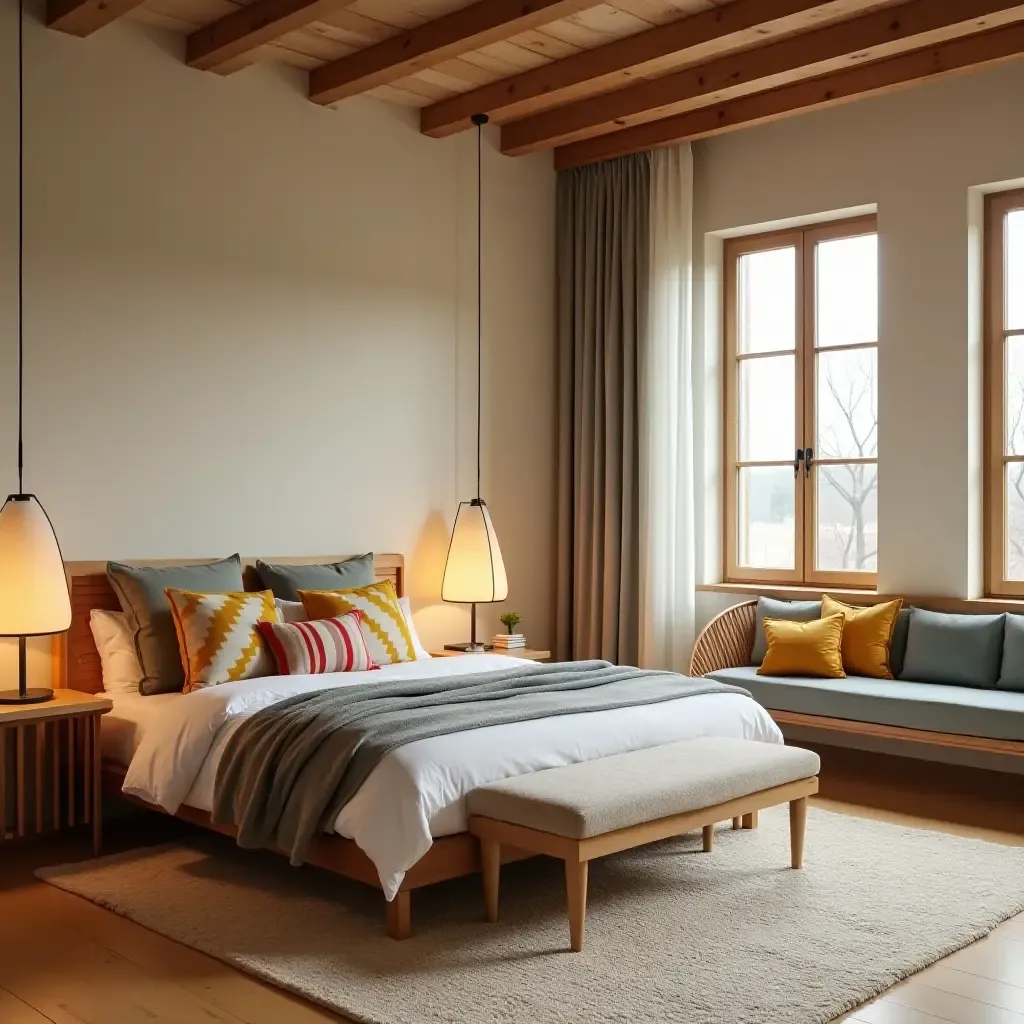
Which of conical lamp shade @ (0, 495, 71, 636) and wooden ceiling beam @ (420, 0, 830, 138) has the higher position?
wooden ceiling beam @ (420, 0, 830, 138)

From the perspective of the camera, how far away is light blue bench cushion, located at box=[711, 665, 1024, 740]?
4441 mm

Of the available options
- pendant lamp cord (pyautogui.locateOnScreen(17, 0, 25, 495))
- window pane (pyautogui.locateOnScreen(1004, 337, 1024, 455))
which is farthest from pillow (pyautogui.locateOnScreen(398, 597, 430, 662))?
window pane (pyautogui.locateOnScreen(1004, 337, 1024, 455))

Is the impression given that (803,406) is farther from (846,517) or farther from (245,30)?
(245,30)

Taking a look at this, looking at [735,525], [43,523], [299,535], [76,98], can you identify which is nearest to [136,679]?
[43,523]

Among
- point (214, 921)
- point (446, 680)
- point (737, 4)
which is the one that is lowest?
point (214, 921)

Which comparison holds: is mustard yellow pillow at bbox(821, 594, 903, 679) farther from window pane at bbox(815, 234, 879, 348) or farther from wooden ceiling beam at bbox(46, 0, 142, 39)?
wooden ceiling beam at bbox(46, 0, 142, 39)

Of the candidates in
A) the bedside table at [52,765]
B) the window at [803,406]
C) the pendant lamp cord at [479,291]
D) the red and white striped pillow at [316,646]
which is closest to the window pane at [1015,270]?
the window at [803,406]

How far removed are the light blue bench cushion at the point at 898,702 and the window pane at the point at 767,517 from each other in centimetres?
90

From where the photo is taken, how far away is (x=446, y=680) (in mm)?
4145

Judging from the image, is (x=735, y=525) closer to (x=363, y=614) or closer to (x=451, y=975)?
(x=363, y=614)

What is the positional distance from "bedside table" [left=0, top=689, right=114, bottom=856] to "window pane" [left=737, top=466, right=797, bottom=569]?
10.6 feet

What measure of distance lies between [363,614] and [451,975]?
196cm

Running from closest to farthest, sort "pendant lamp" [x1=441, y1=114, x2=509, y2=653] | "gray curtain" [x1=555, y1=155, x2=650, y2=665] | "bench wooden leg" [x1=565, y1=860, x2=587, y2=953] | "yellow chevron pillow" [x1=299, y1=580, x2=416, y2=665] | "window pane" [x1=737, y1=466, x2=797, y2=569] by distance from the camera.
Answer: "bench wooden leg" [x1=565, y1=860, x2=587, y2=953] < "yellow chevron pillow" [x1=299, y1=580, x2=416, y2=665] < "pendant lamp" [x1=441, y1=114, x2=509, y2=653] < "window pane" [x1=737, y1=466, x2=797, y2=569] < "gray curtain" [x1=555, y1=155, x2=650, y2=665]

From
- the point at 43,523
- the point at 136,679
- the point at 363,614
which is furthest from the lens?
the point at 363,614
